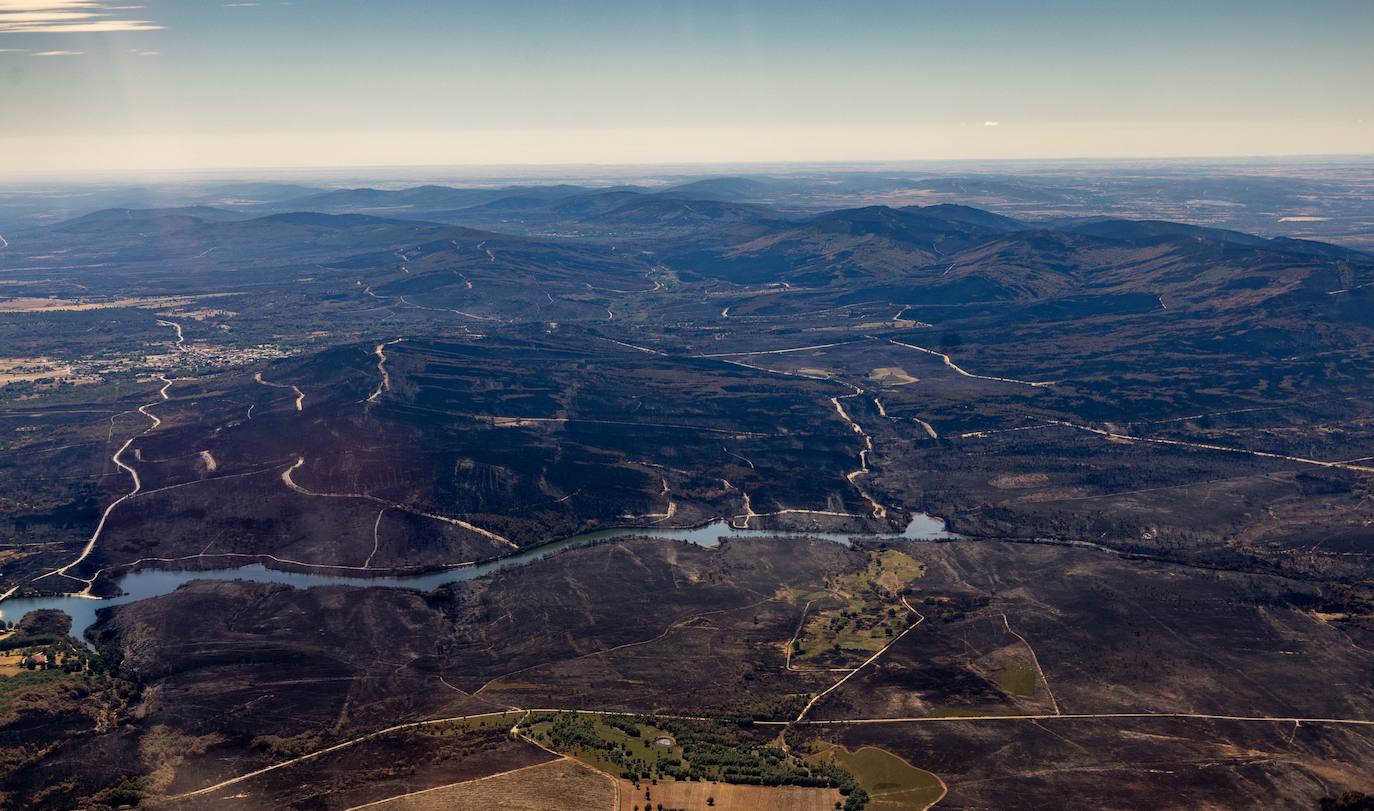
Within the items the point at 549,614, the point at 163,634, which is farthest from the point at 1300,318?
the point at 163,634

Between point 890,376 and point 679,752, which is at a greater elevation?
point 890,376

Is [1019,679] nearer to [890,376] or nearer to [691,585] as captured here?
[691,585]

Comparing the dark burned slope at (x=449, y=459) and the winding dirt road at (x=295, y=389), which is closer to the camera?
the dark burned slope at (x=449, y=459)

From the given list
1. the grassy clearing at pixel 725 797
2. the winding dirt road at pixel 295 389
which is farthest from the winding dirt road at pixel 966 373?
the grassy clearing at pixel 725 797

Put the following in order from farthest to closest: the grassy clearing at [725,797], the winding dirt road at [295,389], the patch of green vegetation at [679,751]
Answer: the winding dirt road at [295,389] → the patch of green vegetation at [679,751] → the grassy clearing at [725,797]

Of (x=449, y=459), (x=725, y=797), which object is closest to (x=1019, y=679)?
(x=725, y=797)

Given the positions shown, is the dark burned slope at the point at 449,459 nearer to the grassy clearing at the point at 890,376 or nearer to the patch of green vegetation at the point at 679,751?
the grassy clearing at the point at 890,376

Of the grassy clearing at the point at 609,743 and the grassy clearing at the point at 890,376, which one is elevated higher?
the grassy clearing at the point at 890,376
